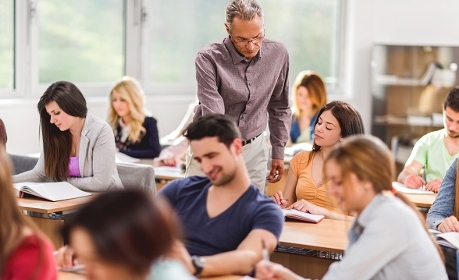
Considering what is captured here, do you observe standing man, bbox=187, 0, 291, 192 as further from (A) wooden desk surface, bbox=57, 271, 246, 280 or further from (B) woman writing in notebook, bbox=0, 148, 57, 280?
(B) woman writing in notebook, bbox=0, 148, 57, 280

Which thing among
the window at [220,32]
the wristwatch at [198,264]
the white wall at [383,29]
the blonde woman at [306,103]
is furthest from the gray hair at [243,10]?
the white wall at [383,29]

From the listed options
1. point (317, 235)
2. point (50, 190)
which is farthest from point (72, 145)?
point (317, 235)

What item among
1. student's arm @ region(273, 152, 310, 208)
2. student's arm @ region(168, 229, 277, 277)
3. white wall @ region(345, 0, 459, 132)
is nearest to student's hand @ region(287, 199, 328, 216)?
student's arm @ region(273, 152, 310, 208)

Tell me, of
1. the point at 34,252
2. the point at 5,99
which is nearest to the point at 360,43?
the point at 5,99

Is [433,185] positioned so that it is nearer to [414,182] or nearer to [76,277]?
[414,182]

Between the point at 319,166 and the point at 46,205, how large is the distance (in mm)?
1337

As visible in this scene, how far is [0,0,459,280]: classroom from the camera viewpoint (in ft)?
10.8

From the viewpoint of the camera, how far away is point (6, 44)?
6.08 m

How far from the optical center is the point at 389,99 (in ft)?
29.1

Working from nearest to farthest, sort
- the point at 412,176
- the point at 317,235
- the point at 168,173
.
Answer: the point at 317,235, the point at 412,176, the point at 168,173

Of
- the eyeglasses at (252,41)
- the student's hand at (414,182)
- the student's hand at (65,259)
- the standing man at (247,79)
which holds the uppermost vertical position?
the eyeglasses at (252,41)

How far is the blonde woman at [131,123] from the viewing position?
6.12 meters

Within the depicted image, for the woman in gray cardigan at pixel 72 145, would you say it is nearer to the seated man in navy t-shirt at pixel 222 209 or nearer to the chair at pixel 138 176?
the chair at pixel 138 176

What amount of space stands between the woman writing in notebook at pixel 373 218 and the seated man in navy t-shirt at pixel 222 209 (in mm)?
261
